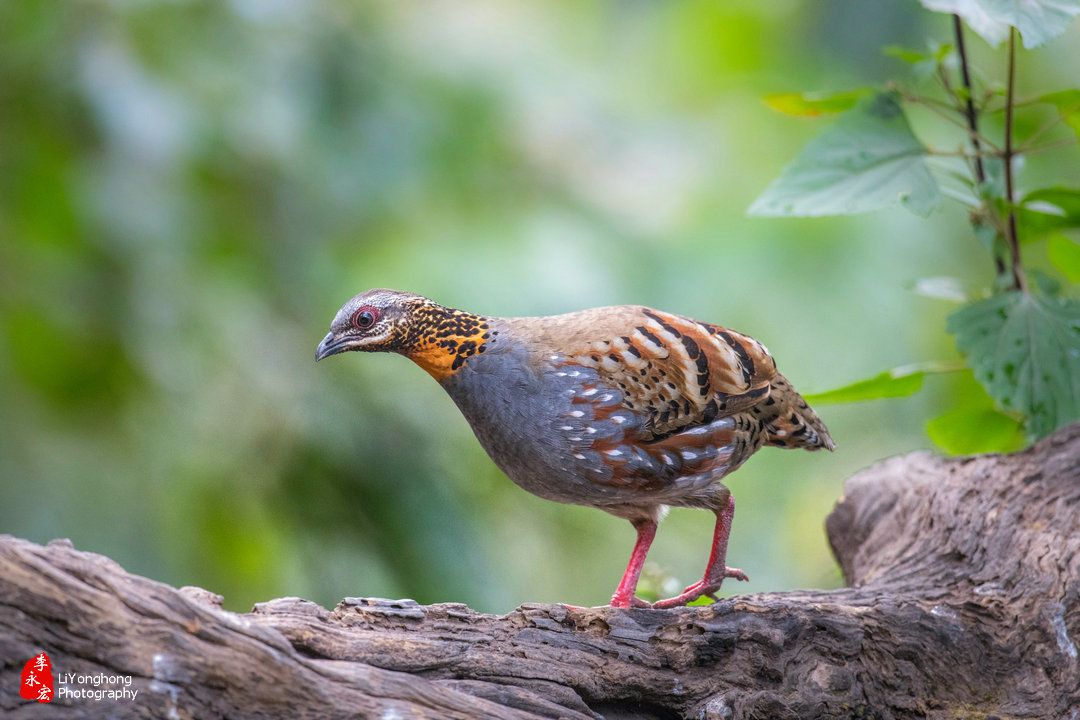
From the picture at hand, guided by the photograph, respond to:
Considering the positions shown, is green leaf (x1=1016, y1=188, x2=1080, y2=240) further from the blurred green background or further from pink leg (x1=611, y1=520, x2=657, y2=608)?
pink leg (x1=611, y1=520, x2=657, y2=608)

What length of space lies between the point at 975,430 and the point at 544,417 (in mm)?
2621

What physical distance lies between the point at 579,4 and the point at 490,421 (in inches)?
346

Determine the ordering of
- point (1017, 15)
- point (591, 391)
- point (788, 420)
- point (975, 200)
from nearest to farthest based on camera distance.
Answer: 1. point (591, 391)
2. point (1017, 15)
3. point (788, 420)
4. point (975, 200)

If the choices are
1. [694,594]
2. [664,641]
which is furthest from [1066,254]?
[664,641]

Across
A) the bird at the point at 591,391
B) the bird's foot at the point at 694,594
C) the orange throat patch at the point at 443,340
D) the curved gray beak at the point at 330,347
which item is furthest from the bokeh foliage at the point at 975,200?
the curved gray beak at the point at 330,347

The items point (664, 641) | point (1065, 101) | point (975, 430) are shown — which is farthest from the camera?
point (975, 430)

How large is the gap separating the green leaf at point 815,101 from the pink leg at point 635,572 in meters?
1.99

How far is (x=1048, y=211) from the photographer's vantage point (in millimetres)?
4961

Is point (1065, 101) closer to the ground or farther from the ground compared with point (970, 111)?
closer to the ground

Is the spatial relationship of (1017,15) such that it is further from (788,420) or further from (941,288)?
(788,420)

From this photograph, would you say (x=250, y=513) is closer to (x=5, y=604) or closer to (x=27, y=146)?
(x=27, y=146)

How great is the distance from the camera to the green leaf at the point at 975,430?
18.2 ft

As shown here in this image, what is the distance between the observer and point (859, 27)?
10172 mm

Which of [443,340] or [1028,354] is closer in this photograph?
[443,340]
